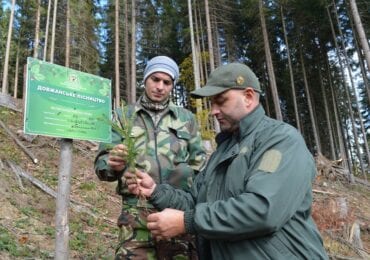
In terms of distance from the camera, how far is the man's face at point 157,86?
3.05 meters

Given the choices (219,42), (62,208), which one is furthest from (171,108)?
(219,42)

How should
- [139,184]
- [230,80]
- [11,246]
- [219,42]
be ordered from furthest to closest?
1. [219,42]
2. [11,246]
3. [139,184]
4. [230,80]

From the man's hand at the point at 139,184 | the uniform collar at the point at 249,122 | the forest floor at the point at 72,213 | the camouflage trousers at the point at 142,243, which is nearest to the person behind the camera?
the uniform collar at the point at 249,122

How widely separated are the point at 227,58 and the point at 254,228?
26.2m

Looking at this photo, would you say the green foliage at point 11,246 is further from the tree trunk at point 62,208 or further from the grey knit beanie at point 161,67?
the grey knit beanie at point 161,67

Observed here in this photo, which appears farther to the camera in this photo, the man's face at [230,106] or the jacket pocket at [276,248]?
the man's face at [230,106]

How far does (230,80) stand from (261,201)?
732mm

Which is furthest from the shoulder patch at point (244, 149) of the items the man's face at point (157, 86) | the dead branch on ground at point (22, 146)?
the dead branch on ground at point (22, 146)

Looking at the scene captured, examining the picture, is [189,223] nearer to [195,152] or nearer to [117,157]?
[117,157]

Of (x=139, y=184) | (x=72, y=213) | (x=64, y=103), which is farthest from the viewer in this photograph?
(x=72, y=213)

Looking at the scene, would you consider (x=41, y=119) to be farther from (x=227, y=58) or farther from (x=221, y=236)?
(x=227, y=58)

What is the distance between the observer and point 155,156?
2938 mm

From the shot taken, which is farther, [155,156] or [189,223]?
[155,156]

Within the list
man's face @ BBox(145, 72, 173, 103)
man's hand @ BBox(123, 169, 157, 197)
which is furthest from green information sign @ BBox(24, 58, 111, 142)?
man's hand @ BBox(123, 169, 157, 197)
